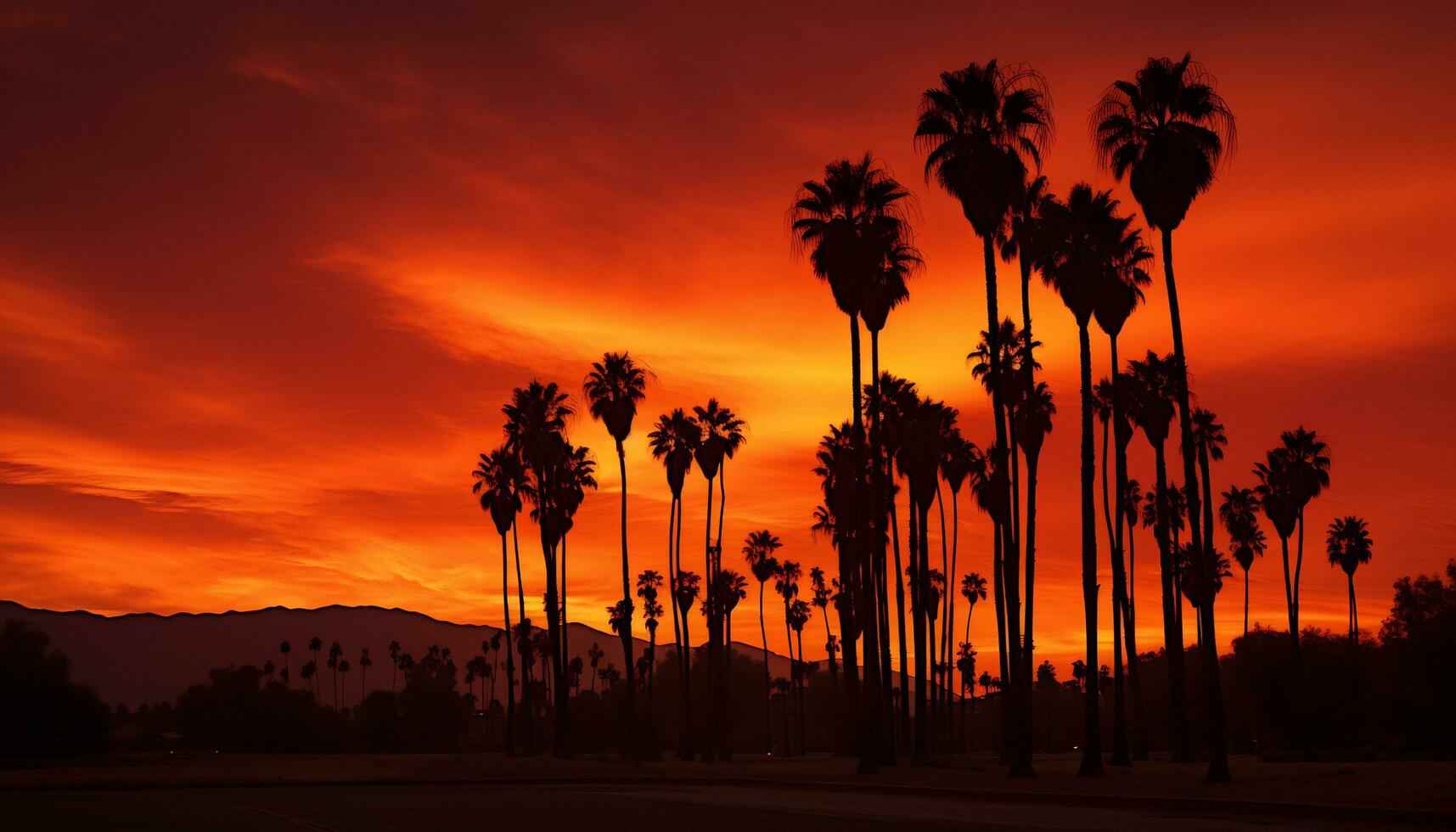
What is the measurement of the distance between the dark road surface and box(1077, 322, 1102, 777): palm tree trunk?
32.8 feet

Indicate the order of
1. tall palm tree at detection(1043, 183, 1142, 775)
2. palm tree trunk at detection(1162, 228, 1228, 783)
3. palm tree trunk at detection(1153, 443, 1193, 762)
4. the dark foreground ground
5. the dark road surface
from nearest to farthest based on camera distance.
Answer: the dark road surface, the dark foreground ground, palm tree trunk at detection(1162, 228, 1228, 783), tall palm tree at detection(1043, 183, 1142, 775), palm tree trunk at detection(1153, 443, 1193, 762)

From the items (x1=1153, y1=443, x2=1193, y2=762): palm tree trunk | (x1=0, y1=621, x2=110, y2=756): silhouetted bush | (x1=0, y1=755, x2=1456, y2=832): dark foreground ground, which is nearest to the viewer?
(x1=0, y1=755, x2=1456, y2=832): dark foreground ground

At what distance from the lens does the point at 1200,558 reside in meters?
38.3

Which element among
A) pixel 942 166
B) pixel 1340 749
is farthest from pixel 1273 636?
pixel 942 166

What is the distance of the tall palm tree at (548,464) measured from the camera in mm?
69688

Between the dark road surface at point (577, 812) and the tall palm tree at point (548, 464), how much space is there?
3158cm

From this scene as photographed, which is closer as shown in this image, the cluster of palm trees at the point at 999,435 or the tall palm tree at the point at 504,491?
the cluster of palm trees at the point at 999,435

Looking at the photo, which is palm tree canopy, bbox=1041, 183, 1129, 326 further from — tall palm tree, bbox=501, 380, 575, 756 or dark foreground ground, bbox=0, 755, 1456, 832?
tall palm tree, bbox=501, 380, 575, 756

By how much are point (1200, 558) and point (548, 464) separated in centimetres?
4206

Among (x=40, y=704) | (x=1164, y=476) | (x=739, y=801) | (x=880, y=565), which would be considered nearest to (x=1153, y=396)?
(x=1164, y=476)

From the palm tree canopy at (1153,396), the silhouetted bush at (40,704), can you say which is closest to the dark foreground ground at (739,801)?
the palm tree canopy at (1153,396)

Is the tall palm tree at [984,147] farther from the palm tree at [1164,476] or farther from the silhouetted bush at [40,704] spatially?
the silhouetted bush at [40,704]

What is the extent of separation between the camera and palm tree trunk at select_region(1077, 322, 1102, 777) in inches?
1577

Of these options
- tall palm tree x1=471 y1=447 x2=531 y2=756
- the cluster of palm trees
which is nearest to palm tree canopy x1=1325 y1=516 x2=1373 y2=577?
the cluster of palm trees
